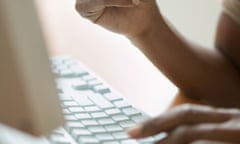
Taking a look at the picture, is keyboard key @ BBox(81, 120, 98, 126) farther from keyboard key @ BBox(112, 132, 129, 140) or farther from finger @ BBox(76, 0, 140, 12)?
finger @ BBox(76, 0, 140, 12)

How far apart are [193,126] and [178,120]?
0.02 m

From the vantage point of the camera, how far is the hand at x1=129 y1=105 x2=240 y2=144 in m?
0.63

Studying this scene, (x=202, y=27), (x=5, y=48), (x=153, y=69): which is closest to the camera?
(x=5, y=48)

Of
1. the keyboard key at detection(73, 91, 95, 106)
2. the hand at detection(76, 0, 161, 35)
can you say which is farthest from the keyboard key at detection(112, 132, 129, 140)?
the hand at detection(76, 0, 161, 35)

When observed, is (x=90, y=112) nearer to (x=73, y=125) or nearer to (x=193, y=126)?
(x=73, y=125)

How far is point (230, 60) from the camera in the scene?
1.00 m

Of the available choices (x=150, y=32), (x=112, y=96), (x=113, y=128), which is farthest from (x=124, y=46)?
(x=113, y=128)

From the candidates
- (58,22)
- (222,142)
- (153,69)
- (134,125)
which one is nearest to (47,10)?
(58,22)

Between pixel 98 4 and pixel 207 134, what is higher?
pixel 98 4

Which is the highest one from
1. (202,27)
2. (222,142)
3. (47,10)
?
(47,10)

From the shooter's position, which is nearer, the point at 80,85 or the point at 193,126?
the point at 193,126

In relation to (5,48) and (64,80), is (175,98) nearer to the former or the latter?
(64,80)

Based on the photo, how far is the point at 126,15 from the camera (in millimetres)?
893

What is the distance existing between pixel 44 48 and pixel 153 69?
526mm
